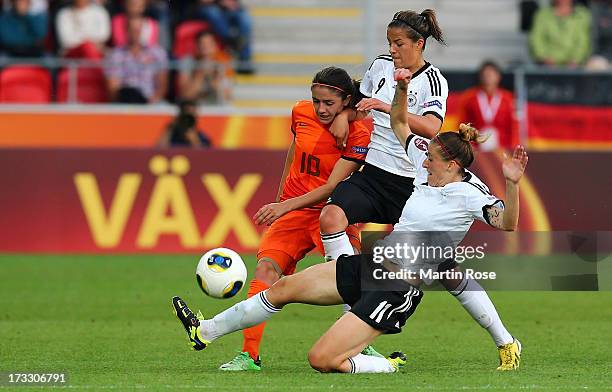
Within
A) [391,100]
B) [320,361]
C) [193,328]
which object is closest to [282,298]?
[320,361]

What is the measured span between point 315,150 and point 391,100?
2.00 ft

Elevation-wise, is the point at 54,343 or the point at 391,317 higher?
the point at 391,317

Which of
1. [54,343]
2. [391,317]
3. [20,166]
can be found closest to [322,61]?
[20,166]

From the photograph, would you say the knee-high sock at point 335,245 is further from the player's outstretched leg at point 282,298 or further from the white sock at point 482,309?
the white sock at point 482,309

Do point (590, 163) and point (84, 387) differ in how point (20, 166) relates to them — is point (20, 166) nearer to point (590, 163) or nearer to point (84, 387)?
point (590, 163)

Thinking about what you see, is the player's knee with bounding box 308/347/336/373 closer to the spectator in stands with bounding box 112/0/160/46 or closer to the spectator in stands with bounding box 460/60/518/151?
the spectator in stands with bounding box 460/60/518/151

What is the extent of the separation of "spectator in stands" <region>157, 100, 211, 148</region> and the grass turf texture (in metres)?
2.26

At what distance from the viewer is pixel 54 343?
9.84 meters

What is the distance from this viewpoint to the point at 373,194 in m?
9.17

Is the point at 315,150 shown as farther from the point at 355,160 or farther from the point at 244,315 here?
the point at 244,315

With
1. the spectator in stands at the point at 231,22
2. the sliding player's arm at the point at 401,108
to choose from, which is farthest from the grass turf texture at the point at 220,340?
the spectator in stands at the point at 231,22

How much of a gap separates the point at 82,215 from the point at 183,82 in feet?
10.0

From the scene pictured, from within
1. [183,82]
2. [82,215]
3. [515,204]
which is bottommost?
[82,215]

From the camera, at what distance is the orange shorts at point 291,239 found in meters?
9.06
